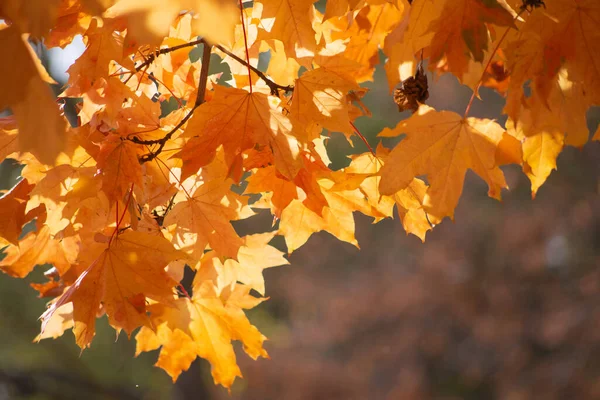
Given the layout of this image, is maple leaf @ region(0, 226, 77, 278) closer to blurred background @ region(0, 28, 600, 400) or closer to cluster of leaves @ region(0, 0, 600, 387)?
cluster of leaves @ region(0, 0, 600, 387)

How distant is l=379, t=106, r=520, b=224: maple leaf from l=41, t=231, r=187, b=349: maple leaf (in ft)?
1.39

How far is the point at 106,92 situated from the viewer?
3.81ft

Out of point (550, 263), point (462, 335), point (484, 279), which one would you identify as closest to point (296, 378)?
point (462, 335)

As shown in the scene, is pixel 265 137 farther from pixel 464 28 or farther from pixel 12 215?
pixel 12 215

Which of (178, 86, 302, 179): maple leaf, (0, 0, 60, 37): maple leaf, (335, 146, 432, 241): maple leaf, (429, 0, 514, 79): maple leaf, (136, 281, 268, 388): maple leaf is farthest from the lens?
(136, 281, 268, 388): maple leaf

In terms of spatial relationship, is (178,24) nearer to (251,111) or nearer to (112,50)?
(112,50)

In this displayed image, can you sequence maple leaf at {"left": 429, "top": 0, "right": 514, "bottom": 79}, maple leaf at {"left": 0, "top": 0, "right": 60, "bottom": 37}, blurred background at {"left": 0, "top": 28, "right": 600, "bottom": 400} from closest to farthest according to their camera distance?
maple leaf at {"left": 0, "top": 0, "right": 60, "bottom": 37} < maple leaf at {"left": 429, "top": 0, "right": 514, "bottom": 79} < blurred background at {"left": 0, "top": 28, "right": 600, "bottom": 400}

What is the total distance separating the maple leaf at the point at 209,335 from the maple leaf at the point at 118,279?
0.37m

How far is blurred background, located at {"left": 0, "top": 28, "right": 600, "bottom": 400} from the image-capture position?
5172mm

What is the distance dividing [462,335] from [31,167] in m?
5.60

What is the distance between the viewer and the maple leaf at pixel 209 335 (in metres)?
1.49

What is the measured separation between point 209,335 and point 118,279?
49 cm

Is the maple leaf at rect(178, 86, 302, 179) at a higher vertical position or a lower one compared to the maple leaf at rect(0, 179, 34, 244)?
higher

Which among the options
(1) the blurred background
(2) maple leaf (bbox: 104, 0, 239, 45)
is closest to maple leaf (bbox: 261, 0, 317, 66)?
(2) maple leaf (bbox: 104, 0, 239, 45)
